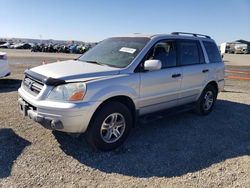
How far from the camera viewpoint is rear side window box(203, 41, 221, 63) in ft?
21.3

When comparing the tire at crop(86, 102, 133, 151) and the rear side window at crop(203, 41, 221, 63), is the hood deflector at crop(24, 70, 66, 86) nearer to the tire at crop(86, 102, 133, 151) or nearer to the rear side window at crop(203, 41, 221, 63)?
the tire at crop(86, 102, 133, 151)

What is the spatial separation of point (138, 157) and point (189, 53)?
280 cm

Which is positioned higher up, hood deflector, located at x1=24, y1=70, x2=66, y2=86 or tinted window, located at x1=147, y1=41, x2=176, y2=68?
tinted window, located at x1=147, y1=41, x2=176, y2=68

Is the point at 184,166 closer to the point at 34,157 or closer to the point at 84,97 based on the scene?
the point at 84,97

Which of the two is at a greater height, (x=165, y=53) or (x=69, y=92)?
(x=165, y=53)

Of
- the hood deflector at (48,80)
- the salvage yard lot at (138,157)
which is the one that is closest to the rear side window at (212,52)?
the salvage yard lot at (138,157)

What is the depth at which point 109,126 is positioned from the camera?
14.0 ft

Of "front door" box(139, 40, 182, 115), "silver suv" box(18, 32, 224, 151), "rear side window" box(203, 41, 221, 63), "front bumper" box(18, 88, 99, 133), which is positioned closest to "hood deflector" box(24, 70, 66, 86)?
"silver suv" box(18, 32, 224, 151)

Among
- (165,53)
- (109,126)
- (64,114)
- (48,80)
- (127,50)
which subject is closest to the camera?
(64,114)

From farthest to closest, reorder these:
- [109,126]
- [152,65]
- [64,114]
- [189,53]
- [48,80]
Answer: [189,53], [152,65], [109,126], [48,80], [64,114]

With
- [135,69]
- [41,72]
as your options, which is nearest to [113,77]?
[135,69]

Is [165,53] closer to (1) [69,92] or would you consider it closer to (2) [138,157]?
(2) [138,157]

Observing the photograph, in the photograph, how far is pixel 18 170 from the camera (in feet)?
11.8

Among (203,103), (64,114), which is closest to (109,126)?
(64,114)
